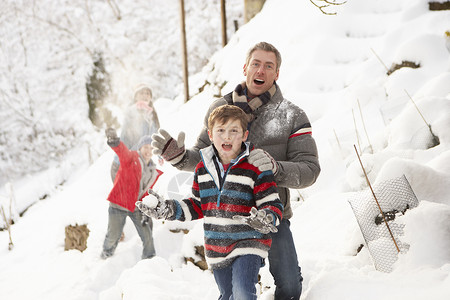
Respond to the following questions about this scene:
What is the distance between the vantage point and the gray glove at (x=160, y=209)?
186cm

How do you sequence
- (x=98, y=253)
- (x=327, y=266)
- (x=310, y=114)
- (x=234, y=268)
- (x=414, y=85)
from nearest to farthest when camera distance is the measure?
(x=234, y=268), (x=327, y=266), (x=98, y=253), (x=414, y=85), (x=310, y=114)

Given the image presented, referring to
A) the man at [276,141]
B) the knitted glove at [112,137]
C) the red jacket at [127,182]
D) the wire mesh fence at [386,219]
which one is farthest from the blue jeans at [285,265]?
the red jacket at [127,182]

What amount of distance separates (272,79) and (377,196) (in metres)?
1.14

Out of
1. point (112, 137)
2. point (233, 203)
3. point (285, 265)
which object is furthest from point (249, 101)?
point (112, 137)

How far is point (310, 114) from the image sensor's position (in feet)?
19.1

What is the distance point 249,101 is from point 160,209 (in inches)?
34.5

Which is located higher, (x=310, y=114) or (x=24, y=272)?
(x=310, y=114)

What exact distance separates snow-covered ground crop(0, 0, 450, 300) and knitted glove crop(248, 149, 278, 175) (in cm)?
84

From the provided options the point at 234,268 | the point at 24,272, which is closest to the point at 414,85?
the point at 234,268

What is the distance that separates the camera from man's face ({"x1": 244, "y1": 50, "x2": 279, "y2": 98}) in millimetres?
2119

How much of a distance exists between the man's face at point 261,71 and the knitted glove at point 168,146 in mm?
578

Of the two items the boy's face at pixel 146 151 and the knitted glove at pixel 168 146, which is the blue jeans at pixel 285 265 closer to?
the knitted glove at pixel 168 146

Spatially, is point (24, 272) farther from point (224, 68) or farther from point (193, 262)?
point (224, 68)

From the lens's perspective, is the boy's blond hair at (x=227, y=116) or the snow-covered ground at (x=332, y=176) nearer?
the boy's blond hair at (x=227, y=116)
